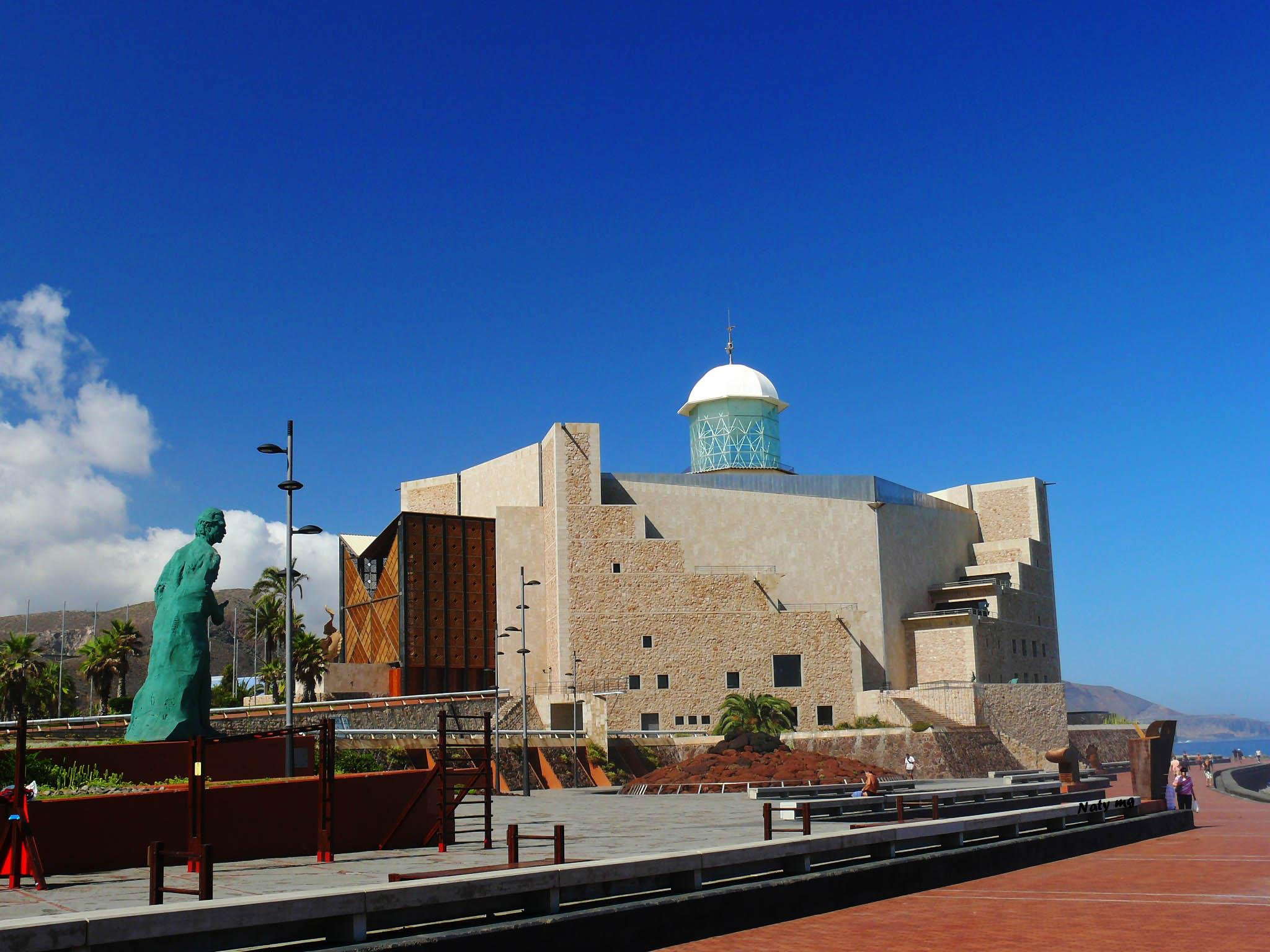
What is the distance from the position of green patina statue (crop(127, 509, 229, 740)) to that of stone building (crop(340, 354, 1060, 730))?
1169 inches

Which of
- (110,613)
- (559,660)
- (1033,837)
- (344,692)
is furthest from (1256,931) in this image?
(110,613)

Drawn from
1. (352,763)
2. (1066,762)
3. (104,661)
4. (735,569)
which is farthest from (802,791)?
(104,661)

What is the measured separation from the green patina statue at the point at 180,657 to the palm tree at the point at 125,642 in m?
47.0

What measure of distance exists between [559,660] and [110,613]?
5445 inches

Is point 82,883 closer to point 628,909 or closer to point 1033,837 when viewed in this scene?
point 628,909

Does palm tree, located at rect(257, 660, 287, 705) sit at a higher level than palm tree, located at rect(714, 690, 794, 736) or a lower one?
higher

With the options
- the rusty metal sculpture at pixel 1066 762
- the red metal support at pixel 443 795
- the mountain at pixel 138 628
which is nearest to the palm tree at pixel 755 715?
the rusty metal sculpture at pixel 1066 762

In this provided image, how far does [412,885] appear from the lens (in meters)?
9.71

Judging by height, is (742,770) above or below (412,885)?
below

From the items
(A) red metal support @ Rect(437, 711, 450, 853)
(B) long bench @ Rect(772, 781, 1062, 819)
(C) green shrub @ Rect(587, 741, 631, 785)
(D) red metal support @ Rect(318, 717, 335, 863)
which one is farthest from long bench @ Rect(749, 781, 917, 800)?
(C) green shrub @ Rect(587, 741, 631, 785)

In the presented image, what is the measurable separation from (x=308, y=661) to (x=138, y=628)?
69.4 metres

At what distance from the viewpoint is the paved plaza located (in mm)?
11953

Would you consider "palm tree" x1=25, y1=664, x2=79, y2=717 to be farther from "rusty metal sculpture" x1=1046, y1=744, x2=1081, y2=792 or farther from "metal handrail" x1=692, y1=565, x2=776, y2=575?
"rusty metal sculpture" x1=1046, y1=744, x2=1081, y2=792

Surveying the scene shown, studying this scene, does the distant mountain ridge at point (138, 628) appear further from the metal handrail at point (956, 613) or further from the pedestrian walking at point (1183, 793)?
the pedestrian walking at point (1183, 793)
